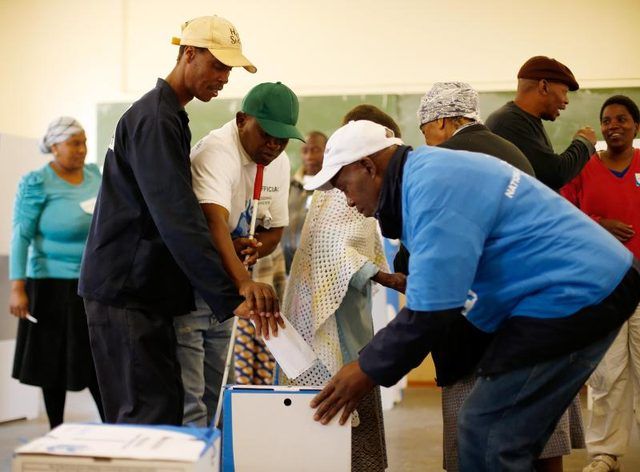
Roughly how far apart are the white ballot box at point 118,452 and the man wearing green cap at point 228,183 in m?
0.71

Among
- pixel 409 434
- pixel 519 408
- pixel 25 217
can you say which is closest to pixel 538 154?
pixel 519 408

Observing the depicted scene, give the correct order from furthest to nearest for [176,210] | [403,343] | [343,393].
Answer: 1. [176,210]
2. [343,393]
3. [403,343]

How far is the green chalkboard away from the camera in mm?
5754

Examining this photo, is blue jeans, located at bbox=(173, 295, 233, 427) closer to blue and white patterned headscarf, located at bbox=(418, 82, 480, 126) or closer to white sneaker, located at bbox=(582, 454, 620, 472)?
blue and white patterned headscarf, located at bbox=(418, 82, 480, 126)

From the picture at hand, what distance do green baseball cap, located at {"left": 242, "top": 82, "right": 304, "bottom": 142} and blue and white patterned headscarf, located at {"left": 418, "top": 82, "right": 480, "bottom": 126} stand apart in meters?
0.40

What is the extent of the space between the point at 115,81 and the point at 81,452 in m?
5.42

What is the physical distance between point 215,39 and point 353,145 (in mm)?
674

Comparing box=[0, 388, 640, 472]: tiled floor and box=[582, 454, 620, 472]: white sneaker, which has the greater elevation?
box=[582, 454, 620, 472]: white sneaker

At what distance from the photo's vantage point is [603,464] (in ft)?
10.8

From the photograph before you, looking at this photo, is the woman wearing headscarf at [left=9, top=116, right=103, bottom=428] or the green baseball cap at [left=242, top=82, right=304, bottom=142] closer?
the green baseball cap at [left=242, top=82, right=304, bottom=142]

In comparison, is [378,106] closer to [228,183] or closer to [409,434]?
[409,434]

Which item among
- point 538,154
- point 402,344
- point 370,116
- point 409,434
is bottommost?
point 409,434

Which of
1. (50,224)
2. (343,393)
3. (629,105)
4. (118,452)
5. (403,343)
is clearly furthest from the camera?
(50,224)

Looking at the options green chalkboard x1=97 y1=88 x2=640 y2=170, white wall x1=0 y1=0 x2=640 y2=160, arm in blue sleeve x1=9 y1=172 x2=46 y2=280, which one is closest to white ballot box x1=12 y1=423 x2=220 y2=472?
arm in blue sleeve x1=9 y1=172 x2=46 y2=280
